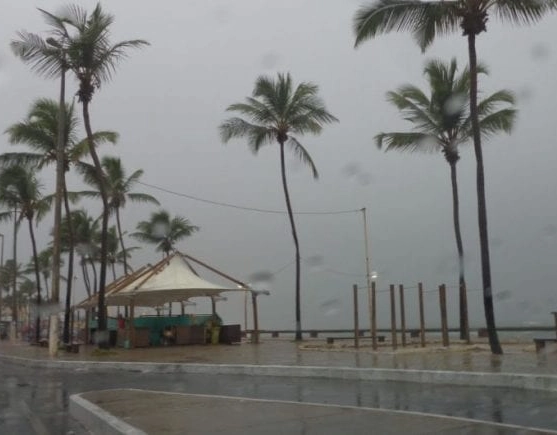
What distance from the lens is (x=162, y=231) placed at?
49219 millimetres

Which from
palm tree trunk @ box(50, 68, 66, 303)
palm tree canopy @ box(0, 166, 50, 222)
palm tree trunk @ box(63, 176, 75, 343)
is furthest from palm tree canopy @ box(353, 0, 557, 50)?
palm tree canopy @ box(0, 166, 50, 222)

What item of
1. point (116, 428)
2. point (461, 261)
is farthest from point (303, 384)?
point (461, 261)

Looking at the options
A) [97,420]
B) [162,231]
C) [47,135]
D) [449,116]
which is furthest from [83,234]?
[97,420]

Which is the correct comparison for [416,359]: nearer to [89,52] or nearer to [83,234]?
[89,52]

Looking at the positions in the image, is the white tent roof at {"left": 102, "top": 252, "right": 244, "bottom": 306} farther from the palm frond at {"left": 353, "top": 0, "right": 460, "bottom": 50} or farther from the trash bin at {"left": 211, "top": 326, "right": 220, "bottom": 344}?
the palm frond at {"left": 353, "top": 0, "right": 460, "bottom": 50}

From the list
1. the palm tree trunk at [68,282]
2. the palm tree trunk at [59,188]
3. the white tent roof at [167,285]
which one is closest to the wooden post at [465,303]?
the white tent roof at [167,285]

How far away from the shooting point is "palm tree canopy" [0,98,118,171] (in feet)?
96.1

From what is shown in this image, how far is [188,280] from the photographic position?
29.4 meters

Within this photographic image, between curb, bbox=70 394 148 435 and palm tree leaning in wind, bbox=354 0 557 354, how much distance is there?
9724 mm

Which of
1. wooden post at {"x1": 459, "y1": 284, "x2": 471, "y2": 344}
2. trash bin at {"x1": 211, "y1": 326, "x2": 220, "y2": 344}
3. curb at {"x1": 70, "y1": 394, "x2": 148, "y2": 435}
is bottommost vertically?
curb at {"x1": 70, "y1": 394, "x2": 148, "y2": 435}

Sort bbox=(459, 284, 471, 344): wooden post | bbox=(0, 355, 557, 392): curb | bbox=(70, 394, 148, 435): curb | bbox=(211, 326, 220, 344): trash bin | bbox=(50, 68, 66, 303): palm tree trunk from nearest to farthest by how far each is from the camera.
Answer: bbox=(70, 394, 148, 435): curb, bbox=(0, 355, 557, 392): curb, bbox=(459, 284, 471, 344): wooden post, bbox=(50, 68, 66, 303): palm tree trunk, bbox=(211, 326, 220, 344): trash bin

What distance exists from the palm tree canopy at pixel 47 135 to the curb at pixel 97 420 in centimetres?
1932

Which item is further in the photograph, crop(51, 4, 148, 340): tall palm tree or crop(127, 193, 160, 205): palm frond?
crop(127, 193, 160, 205): palm frond

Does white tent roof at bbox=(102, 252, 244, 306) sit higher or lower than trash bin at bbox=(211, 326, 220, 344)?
higher
